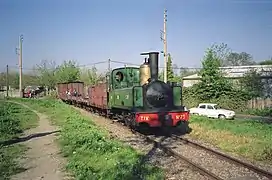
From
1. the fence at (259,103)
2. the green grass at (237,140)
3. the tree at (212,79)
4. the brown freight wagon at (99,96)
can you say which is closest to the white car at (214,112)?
the tree at (212,79)

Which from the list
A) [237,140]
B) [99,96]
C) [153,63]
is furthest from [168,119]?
[99,96]

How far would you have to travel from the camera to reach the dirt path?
803 cm

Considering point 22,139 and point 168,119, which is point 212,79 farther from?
point 22,139

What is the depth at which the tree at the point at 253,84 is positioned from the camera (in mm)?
39303

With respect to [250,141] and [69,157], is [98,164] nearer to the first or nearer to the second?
[69,157]

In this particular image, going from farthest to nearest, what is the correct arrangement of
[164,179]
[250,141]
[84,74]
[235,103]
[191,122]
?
1. [84,74]
2. [235,103]
3. [191,122]
4. [250,141]
5. [164,179]

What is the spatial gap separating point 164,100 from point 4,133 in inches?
289

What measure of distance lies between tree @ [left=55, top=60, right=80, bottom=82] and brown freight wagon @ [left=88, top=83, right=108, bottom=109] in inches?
1531

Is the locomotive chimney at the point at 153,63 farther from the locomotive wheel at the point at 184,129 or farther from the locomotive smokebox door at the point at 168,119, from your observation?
the locomotive wheel at the point at 184,129

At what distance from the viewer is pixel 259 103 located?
38.0m

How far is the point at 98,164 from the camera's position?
904 centimetres

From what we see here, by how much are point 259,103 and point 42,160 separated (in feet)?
108

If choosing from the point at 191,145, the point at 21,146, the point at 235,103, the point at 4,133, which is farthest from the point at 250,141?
the point at 235,103

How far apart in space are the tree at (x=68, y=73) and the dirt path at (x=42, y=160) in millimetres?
52447
